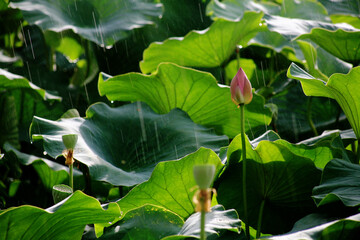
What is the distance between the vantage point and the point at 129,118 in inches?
56.2

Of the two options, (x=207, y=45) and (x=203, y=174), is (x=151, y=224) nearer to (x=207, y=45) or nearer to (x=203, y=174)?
(x=203, y=174)

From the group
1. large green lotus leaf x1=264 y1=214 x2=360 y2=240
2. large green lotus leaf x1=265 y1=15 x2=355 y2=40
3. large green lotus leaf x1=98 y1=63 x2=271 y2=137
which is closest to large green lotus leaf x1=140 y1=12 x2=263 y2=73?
large green lotus leaf x1=265 y1=15 x2=355 y2=40

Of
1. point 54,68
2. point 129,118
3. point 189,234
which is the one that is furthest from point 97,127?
point 54,68

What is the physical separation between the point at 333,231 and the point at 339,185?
0.19 meters

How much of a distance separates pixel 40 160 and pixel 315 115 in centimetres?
108

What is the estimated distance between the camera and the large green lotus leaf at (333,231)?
0.69m

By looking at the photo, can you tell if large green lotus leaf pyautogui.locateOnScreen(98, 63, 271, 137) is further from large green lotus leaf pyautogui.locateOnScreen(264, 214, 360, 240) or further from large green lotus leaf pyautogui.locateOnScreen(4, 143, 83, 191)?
large green lotus leaf pyautogui.locateOnScreen(264, 214, 360, 240)

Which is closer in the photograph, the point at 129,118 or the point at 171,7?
the point at 129,118

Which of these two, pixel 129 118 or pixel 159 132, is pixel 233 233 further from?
pixel 129 118

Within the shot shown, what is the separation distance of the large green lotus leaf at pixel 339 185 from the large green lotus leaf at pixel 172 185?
22 cm

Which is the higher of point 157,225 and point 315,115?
point 157,225

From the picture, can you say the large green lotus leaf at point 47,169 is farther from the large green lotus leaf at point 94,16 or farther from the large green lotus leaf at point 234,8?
the large green lotus leaf at point 234,8

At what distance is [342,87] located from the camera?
101cm

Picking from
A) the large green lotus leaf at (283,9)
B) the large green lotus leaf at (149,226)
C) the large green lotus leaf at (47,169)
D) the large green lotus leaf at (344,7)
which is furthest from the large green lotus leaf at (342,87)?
the large green lotus leaf at (344,7)
